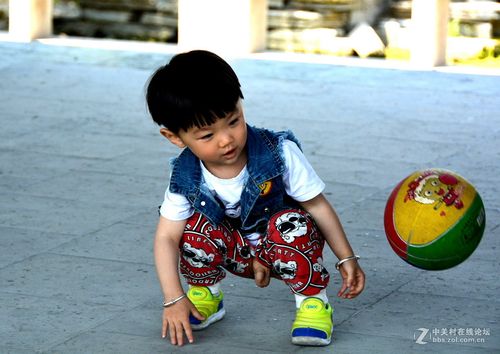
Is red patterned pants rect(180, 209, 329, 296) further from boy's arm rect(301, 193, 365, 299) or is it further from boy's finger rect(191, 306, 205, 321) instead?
boy's finger rect(191, 306, 205, 321)

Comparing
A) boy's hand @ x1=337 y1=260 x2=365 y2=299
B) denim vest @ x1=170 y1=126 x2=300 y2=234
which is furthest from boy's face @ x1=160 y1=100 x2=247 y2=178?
boy's hand @ x1=337 y1=260 x2=365 y2=299

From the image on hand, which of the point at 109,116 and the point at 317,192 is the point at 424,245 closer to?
the point at 317,192

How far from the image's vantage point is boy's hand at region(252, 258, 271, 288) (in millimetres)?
3666

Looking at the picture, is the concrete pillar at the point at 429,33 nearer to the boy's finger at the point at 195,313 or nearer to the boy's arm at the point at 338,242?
the boy's arm at the point at 338,242

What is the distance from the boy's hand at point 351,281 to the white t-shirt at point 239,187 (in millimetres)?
253

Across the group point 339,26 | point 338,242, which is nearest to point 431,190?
point 338,242

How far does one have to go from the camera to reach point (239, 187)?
3664 millimetres

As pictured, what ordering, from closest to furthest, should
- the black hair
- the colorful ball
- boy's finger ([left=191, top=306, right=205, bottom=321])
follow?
1. the black hair
2. boy's finger ([left=191, top=306, right=205, bottom=321])
3. the colorful ball

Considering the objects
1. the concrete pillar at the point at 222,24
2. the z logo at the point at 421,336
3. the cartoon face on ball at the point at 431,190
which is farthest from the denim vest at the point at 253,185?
the concrete pillar at the point at 222,24

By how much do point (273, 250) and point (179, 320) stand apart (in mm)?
371

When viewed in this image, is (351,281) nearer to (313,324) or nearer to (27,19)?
(313,324)

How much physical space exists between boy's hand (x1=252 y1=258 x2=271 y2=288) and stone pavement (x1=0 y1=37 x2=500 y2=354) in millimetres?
161

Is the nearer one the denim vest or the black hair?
the black hair

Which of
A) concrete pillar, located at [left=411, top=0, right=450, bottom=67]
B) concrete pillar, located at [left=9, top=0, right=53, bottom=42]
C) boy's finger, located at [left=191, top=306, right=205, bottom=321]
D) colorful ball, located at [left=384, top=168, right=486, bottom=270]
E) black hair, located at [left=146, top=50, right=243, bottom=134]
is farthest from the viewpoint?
concrete pillar, located at [left=9, top=0, right=53, bottom=42]
